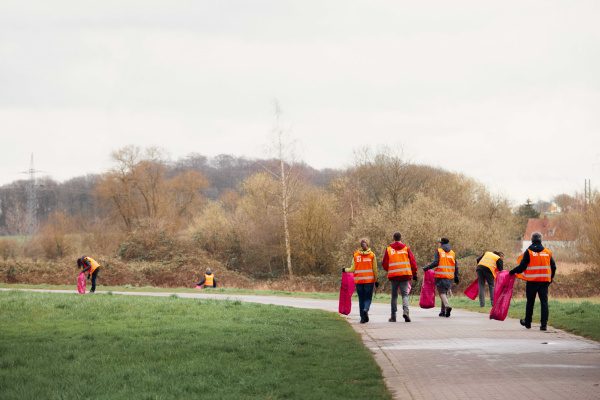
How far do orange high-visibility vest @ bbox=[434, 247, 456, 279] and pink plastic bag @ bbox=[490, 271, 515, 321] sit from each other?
1964 mm

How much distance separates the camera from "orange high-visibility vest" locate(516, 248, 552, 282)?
12.6 meters

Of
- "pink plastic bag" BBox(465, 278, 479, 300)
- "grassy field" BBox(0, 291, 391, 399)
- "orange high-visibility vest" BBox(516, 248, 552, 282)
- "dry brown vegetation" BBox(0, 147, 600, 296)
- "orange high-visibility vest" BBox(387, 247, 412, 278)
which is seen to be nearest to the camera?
"grassy field" BBox(0, 291, 391, 399)

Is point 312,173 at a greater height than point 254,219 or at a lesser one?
greater

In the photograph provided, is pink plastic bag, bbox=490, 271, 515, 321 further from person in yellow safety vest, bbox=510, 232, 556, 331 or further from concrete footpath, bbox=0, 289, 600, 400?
person in yellow safety vest, bbox=510, 232, 556, 331

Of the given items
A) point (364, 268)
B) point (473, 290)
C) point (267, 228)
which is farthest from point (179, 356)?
point (267, 228)

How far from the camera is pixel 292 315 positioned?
15.4 metres

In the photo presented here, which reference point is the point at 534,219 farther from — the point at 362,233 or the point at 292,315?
the point at 292,315

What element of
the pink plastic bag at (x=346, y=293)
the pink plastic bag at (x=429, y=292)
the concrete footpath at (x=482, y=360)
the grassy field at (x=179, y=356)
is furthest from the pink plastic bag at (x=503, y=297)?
the pink plastic bag at (x=346, y=293)

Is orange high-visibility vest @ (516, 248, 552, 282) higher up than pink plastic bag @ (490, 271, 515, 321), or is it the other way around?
orange high-visibility vest @ (516, 248, 552, 282)

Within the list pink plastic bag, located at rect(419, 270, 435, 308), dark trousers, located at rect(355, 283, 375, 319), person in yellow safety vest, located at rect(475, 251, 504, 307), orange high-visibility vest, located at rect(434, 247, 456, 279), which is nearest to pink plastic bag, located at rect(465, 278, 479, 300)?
person in yellow safety vest, located at rect(475, 251, 504, 307)

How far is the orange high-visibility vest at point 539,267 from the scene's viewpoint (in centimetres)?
1263

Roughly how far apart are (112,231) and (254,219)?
14.3 meters

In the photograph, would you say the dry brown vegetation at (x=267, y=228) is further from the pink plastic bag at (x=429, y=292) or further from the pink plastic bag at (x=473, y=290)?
the pink plastic bag at (x=429, y=292)

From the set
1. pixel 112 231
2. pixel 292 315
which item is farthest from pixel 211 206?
pixel 292 315
